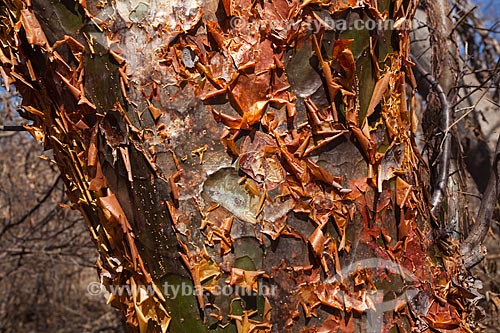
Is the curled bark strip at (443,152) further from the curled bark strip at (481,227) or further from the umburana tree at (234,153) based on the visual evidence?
the umburana tree at (234,153)

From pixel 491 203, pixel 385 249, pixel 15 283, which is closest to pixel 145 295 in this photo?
pixel 385 249

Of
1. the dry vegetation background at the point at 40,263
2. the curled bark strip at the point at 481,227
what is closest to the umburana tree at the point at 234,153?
the curled bark strip at the point at 481,227

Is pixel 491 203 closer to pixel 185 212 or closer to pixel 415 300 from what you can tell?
pixel 415 300

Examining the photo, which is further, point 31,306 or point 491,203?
point 31,306

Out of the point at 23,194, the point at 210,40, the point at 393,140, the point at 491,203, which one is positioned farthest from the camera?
the point at 23,194

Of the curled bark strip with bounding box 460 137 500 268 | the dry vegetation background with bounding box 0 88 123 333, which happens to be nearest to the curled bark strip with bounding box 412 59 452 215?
the curled bark strip with bounding box 460 137 500 268

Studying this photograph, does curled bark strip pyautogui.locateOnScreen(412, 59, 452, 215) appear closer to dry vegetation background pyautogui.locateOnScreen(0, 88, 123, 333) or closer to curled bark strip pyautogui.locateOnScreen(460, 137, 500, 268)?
curled bark strip pyautogui.locateOnScreen(460, 137, 500, 268)

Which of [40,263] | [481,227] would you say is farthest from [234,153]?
[40,263]
